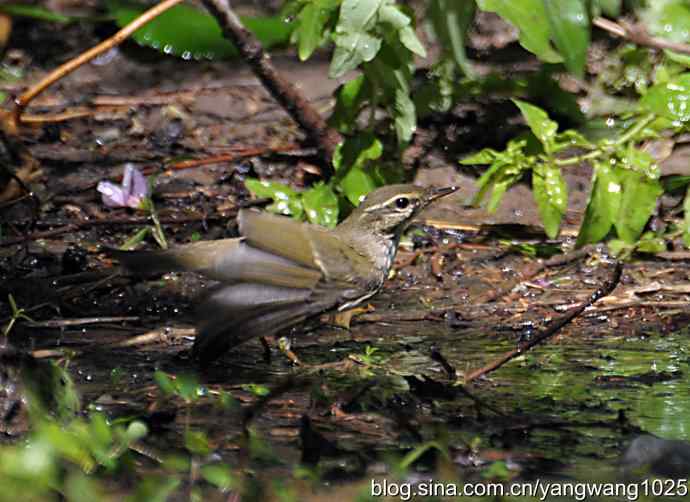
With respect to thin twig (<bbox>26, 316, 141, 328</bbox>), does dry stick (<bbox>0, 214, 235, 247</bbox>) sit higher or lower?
higher

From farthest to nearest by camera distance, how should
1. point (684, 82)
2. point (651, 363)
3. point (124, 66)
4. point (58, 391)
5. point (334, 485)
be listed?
point (124, 66) → point (684, 82) → point (651, 363) → point (58, 391) → point (334, 485)

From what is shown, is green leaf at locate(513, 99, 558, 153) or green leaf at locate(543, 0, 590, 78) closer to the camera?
green leaf at locate(543, 0, 590, 78)

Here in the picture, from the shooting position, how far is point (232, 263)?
17.2ft

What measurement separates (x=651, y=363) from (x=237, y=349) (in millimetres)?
1726

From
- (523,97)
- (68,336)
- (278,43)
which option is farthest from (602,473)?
(278,43)

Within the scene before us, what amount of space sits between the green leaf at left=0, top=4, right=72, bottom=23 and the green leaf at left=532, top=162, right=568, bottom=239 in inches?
167

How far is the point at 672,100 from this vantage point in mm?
6055

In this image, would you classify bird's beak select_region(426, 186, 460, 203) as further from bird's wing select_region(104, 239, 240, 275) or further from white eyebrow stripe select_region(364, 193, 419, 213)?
bird's wing select_region(104, 239, 240, 275)

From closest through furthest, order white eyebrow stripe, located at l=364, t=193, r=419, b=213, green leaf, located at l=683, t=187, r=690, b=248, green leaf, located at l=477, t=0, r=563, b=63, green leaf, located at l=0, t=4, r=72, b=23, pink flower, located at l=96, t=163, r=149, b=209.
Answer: green leaf, located at l=477, t=0, r=563, b=63 < white eyebrow stripe, located at l=364, t=193, r=419, b=213 < green leaf, located at l=683, t=187, r=690, b=248 < pink flower, located at l=96, t=163, r=149, b=209 < green leaf, located at l=0, t=4, r=72, b=23

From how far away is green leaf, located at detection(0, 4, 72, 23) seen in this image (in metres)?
8.72

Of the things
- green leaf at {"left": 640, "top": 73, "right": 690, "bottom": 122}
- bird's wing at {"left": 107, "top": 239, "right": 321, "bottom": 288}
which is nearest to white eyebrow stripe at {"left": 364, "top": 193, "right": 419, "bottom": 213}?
bird's wing at {"left": 107, "top": 239, "right": 321, "bottom": 288}

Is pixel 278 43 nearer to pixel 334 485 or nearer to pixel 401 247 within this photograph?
pixel 401 247

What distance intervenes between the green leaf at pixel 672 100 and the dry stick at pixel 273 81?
64.0 inches

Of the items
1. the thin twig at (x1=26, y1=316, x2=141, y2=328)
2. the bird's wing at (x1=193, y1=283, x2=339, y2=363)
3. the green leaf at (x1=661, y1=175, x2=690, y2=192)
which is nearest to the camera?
the bird's wing at (x1=193, y1=283, x2=339, y2=363)
